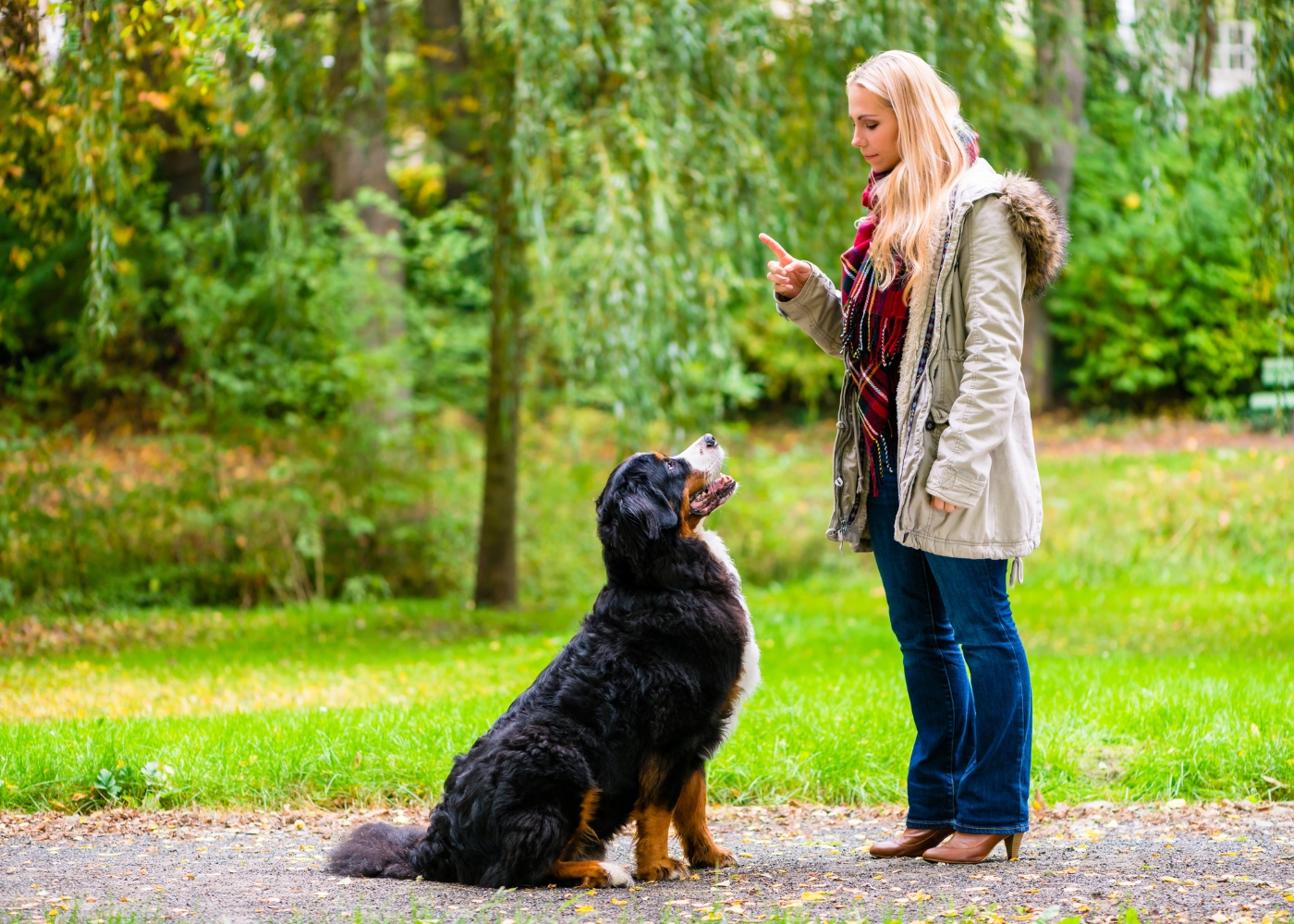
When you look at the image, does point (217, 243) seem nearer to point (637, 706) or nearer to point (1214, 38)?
point (1214, 38)

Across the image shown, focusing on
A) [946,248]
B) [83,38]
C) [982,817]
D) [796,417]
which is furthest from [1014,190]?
[796,417]

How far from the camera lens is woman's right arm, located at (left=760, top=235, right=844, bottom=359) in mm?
→ 3592

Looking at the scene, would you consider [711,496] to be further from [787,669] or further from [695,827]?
[787,669]

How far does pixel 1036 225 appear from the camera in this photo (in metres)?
3.20

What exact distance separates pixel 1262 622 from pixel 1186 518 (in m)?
3.45

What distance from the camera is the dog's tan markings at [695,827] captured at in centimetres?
356

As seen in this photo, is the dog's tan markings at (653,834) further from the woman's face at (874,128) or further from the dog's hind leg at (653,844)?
the woman's face at (874,128)

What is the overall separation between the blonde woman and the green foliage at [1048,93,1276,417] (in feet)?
45.1

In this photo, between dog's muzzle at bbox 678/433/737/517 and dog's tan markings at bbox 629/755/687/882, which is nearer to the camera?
dog's tan markings at bbox 629/755/687/882

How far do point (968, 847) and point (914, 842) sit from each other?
22 centimetres

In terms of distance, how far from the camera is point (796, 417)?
62.2 feet

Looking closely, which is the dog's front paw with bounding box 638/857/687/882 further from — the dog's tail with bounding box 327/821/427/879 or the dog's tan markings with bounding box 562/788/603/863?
the dog's tail with bounding box 327/821/427/879

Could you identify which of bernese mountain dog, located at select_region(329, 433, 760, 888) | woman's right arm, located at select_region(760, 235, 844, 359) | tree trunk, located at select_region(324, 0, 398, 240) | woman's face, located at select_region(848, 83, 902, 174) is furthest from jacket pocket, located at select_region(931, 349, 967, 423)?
tree trunk, located at select_region(324, 0, 398, 240)

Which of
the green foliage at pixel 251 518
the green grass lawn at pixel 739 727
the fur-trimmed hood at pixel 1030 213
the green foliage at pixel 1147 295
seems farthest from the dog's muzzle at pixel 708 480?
the green foliage at pixel 1147 295
